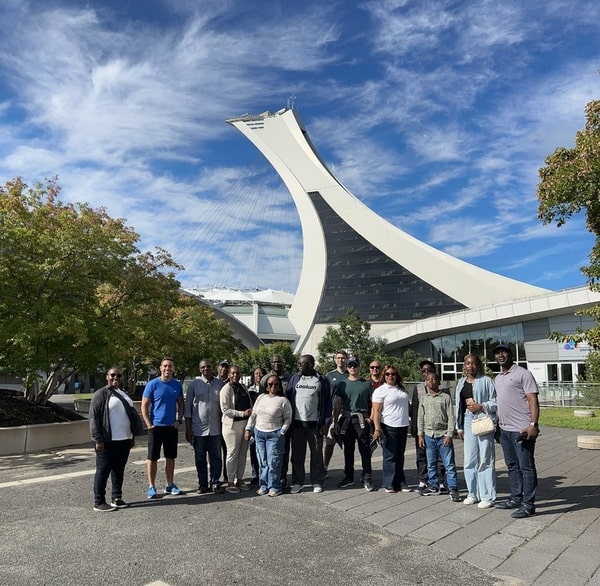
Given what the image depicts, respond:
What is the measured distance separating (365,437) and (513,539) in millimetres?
2305

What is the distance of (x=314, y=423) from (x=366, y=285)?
53.0m

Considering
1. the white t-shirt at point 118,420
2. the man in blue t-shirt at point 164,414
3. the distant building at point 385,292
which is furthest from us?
the distant building at point 385,292

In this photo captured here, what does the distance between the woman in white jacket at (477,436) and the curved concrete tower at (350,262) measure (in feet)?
156

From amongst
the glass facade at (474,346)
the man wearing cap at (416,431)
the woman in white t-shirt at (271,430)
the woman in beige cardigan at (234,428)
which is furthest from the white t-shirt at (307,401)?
the glass facade at (474,346)

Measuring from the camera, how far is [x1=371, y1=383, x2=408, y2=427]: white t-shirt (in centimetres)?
625

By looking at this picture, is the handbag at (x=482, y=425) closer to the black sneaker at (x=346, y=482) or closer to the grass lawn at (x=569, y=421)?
the black sneaker at (x=346, y=482)

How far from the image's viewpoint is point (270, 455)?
6023mm

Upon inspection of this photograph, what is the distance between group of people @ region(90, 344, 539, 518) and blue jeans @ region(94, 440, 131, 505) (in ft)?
0.04

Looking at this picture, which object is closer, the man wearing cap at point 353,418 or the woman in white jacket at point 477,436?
the woman in white jacket at point 477,436

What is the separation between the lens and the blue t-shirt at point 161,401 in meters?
5.98

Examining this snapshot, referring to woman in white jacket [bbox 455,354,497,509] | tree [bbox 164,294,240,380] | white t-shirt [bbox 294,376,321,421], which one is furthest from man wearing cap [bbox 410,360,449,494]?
tree [bbox 164,294,240,380]

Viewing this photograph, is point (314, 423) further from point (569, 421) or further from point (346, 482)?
point (569, 421)

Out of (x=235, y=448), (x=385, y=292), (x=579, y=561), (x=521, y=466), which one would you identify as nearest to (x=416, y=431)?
(x=521, y=466)

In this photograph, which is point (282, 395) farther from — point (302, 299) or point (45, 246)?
point (302, 299)
